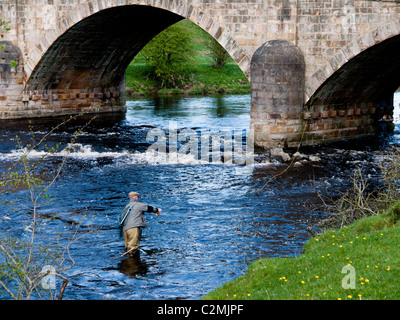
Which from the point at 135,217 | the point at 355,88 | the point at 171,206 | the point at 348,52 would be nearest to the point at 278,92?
the point at 348,52

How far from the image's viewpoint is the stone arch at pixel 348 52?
69.5 ft

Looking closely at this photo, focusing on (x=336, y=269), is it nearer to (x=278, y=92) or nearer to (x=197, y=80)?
(x=278, y=92)

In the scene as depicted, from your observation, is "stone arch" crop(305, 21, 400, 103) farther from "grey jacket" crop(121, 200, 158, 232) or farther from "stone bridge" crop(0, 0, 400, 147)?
"grey jacket" crop(121, 200, 158, 232)

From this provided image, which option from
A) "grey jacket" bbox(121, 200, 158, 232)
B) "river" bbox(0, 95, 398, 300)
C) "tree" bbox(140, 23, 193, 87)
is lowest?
"river" bbox(0, 95, 398, 300)

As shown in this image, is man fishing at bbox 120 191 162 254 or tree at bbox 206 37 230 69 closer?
man fishing at bbox 120 191 162 254

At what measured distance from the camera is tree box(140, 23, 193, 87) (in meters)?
49.9

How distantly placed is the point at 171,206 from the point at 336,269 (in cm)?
802

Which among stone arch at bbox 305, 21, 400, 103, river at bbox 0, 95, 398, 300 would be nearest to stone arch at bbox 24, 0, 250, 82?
stone arch at bbox 305, 21, 400, 103

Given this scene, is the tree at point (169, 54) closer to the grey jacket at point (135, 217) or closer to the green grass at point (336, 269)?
the grey jacket at point (135, 217)

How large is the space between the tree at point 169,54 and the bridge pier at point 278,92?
85.9ft

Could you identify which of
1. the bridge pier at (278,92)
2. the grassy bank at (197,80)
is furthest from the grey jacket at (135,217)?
the grassy bank at (197,80)

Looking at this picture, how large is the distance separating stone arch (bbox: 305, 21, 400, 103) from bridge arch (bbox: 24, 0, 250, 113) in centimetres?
270
